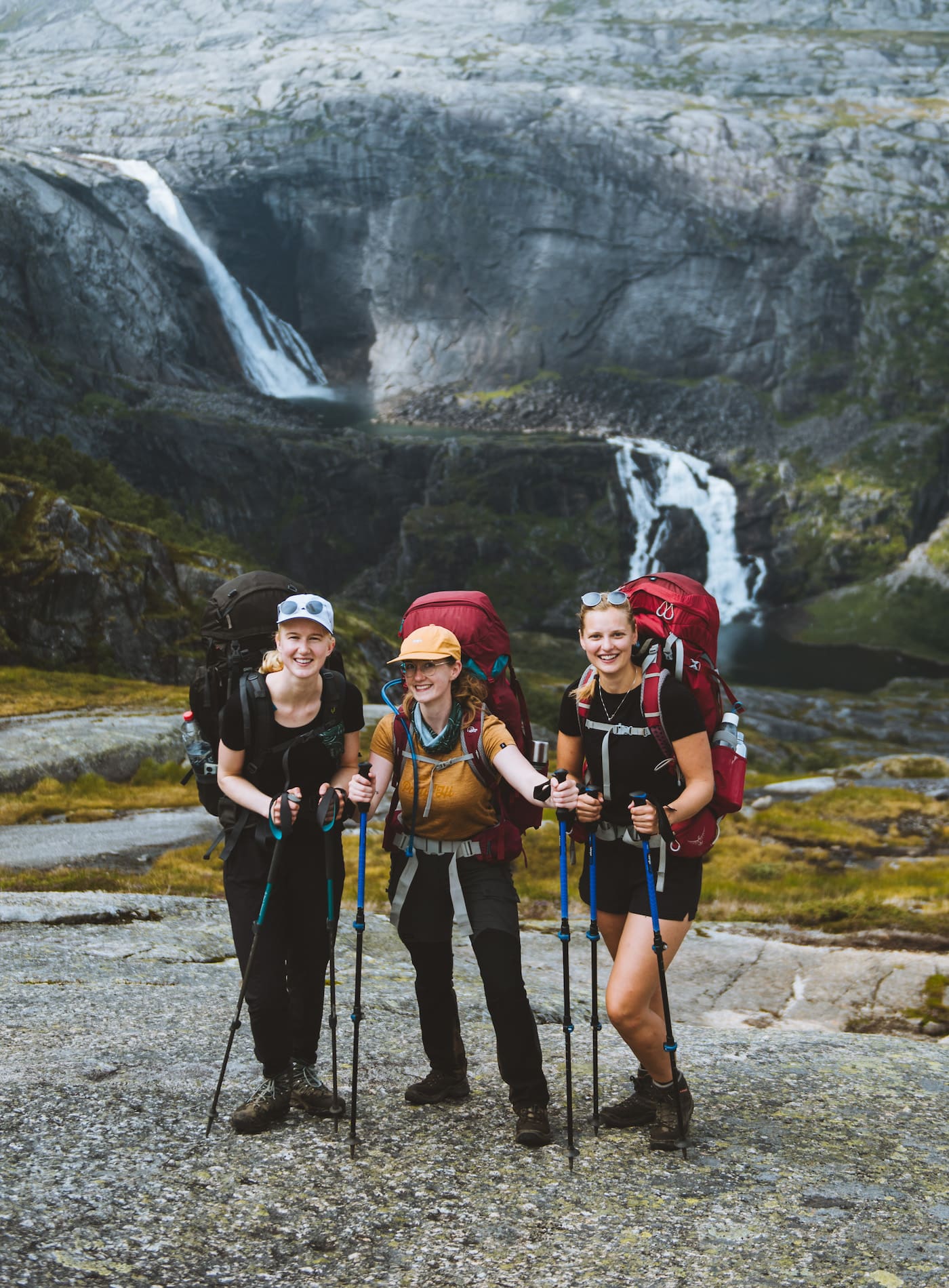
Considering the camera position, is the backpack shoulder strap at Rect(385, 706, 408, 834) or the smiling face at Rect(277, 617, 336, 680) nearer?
the smiling face at Rect(277, 617, 336, 680)

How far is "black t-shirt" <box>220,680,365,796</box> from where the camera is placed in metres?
6.72

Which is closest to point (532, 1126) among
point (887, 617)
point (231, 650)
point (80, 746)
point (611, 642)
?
point (611, 642)

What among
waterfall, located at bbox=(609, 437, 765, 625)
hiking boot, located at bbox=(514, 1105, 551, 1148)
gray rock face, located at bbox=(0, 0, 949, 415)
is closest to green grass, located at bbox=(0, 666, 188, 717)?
hiking boot, located at bbox=(514, 1105, 551, 1148)

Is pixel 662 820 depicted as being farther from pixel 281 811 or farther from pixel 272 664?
pixel 272 664

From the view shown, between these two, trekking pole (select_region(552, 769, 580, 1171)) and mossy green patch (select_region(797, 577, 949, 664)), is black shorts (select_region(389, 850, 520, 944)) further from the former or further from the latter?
mossy green patch (select_region(797, 577, 949, 664))

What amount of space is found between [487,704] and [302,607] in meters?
1.41

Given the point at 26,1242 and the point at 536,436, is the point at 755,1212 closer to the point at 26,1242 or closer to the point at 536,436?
the point at 26,1242

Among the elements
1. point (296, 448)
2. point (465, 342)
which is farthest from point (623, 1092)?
point (465, 342)

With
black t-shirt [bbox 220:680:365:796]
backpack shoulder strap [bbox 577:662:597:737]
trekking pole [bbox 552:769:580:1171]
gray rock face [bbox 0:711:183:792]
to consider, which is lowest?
gray rock face [bbox 0:711:183:792]

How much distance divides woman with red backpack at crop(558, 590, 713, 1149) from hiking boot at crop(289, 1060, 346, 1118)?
2061 millimetres

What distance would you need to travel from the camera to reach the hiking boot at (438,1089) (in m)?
7.41

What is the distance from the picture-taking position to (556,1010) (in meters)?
11.9

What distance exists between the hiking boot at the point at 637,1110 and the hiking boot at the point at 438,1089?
3.36ft

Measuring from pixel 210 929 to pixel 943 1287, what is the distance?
1106cm
